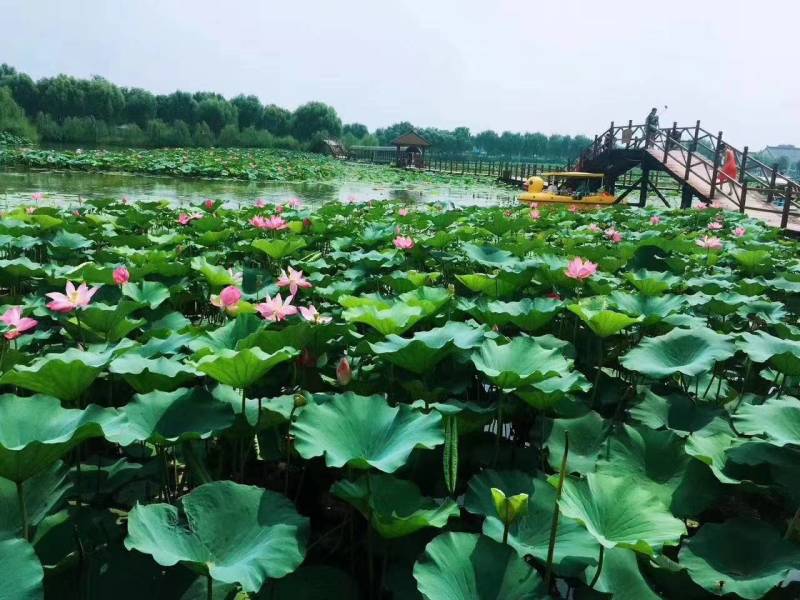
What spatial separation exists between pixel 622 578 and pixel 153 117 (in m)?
61.5

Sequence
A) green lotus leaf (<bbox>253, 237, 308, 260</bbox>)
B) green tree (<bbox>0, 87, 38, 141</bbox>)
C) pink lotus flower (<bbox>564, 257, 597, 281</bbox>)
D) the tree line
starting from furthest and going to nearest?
the tree line
green tree (<bbox>0, 87, 38, 141</bbox>)
green lotus leaf (<bbox>253, 237, 308, 260</bbox>)
pink lotus flower (<bbox>564, 257, 597, 281</bbox>)

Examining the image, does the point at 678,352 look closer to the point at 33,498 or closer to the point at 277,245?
the point at 33,498

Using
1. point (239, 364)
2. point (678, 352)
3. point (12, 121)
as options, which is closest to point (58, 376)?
point (239, 364)

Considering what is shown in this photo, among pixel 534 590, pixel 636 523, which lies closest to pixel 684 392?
pixel 636 523

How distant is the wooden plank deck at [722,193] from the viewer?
11414mm

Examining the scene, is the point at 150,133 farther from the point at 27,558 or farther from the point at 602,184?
the point at 27,558

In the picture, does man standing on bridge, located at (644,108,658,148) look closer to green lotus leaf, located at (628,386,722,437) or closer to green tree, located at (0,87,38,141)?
green lotus leaf, located at (628,386,722,437)

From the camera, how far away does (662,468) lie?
1553 millimetres

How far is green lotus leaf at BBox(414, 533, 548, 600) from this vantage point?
106 cm

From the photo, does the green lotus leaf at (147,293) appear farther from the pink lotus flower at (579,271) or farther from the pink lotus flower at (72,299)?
the pink lotus flower at (579,271)

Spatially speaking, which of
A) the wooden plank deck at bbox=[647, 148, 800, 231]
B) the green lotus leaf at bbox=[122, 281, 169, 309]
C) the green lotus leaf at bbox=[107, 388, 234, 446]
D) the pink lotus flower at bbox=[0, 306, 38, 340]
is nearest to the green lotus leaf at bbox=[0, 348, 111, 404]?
the green lotus leaf at bbox=[107, 388, 234, 446]

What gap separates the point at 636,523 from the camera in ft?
3.91

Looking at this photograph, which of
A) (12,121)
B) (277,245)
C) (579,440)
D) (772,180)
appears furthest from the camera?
(12,121)

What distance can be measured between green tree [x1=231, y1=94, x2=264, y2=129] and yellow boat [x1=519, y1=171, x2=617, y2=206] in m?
50.5
